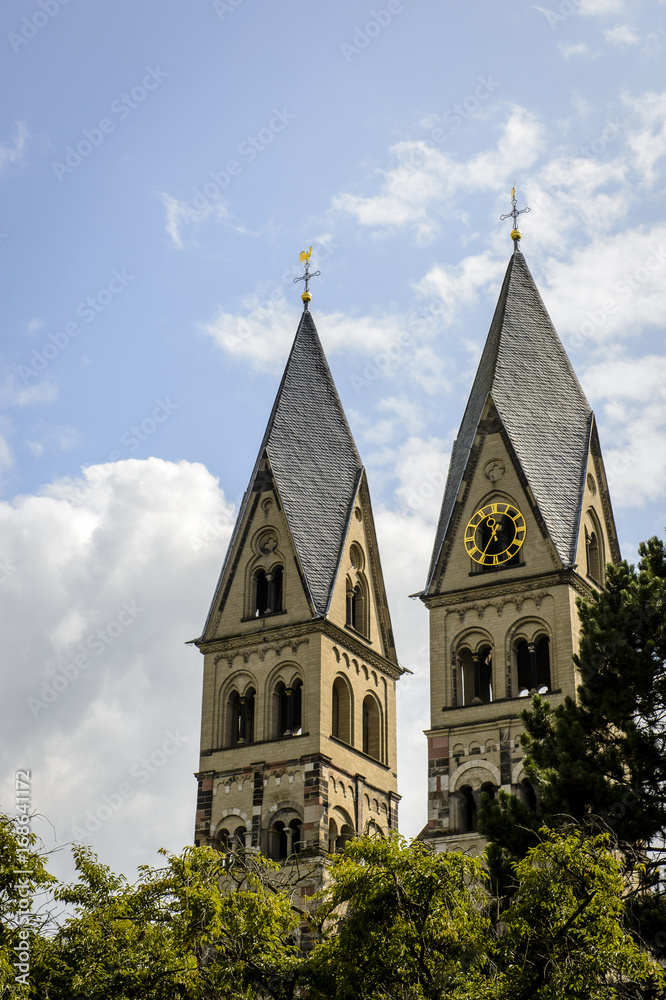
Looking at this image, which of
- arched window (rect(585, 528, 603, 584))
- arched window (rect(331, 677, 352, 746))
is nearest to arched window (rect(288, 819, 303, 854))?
arched window (rect(331, 677, 352, 746))

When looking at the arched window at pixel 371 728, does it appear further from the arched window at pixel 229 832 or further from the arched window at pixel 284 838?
the arched window at pixel 229 832

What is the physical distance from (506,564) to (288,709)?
8125 millimetres

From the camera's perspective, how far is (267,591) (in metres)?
50.2

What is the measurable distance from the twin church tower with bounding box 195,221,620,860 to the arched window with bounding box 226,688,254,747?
4 cm

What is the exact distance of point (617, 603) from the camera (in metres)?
31.4

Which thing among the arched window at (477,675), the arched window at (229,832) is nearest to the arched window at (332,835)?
the arched window at (229,832)

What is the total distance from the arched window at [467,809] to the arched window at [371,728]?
20.8 feet

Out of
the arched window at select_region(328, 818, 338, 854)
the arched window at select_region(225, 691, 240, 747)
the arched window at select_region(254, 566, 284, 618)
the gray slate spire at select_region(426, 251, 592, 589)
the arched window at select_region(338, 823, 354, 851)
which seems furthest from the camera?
the arched window at select_region(254, 566, 284, 618)

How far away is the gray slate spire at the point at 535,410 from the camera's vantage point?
47.3 m

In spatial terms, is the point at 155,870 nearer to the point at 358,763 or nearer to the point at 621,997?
the point at 621,997

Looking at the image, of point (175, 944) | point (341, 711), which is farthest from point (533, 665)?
point (175, 944)

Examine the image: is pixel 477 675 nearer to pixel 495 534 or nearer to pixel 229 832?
pixel 495 534

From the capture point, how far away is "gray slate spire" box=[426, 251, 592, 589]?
47.3 metres

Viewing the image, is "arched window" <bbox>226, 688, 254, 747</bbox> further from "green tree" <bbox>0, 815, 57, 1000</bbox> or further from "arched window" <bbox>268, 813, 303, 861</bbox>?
"green tree" <bbox>0, 815, 57, 1000</bbox>
